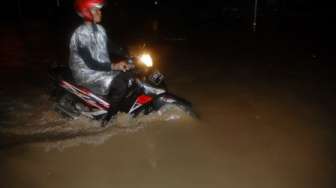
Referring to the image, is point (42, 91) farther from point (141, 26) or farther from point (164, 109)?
point (141, 26)

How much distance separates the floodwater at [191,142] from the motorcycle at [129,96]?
16cm

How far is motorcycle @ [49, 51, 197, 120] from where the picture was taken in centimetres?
544

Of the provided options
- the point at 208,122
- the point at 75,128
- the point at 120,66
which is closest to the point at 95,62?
the point at 120,66

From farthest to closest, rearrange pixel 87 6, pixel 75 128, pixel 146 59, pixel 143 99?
pixel 75 128
pixel 143 99
pixel 146 59
pixel 87 6

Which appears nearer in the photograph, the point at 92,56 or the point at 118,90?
the point at 92,56

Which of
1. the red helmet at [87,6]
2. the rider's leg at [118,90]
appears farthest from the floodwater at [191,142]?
the red helmet at [87,6]

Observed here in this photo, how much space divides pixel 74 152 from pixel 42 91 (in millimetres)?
2949

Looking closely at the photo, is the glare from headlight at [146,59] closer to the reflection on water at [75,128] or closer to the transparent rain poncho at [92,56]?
the transparent rain poncho at [92,56]

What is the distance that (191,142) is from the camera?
18.6 feet

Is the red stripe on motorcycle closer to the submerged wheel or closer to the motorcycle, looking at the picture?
the motorcycle

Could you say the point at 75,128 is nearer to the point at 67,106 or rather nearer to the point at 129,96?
the point at 67,106

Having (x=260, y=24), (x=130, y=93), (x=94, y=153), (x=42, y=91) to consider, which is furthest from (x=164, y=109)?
(x=260, y=24)

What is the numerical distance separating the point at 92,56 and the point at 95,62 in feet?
0.29

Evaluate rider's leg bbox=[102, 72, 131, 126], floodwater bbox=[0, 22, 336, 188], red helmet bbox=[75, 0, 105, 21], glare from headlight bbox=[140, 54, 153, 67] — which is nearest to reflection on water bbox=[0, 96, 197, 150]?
floodwater bbox=[0, 22, 336, 188]
